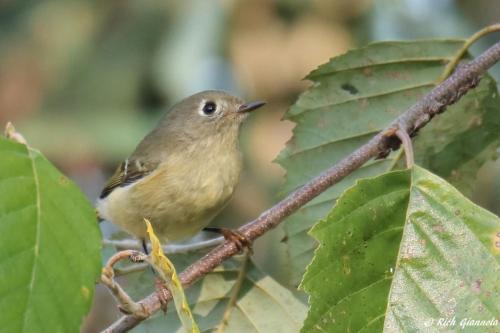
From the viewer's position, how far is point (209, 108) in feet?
11.7

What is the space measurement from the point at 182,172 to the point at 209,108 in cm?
48

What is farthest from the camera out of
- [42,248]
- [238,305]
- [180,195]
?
[180,195]

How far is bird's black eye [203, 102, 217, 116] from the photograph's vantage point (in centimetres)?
355

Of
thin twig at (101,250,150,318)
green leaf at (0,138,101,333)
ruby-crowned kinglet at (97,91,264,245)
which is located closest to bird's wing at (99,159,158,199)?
ruby-crowned kinglet at (97,91,264,245)

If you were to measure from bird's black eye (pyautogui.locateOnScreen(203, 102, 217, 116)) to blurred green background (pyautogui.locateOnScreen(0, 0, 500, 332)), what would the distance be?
2.46 metres

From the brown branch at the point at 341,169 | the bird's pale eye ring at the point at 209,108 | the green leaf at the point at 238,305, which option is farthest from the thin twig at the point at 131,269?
the bird's pale eye ring at the point at 209,108

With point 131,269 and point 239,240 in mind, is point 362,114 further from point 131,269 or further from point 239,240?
point 131,269

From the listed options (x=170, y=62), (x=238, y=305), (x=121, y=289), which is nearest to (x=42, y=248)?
(x=121, y=289)

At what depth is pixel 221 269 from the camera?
2.62m

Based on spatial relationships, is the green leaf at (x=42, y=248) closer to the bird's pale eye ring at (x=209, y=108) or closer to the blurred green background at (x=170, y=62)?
the bird's pale eye ring at (x=209, y=108)

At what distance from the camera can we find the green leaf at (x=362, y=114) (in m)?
2.46

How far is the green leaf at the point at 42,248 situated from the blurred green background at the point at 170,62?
4.44m

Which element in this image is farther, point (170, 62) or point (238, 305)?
point (170, 62)

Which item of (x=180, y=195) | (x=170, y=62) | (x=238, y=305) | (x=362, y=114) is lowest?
(x=170, y=62)
